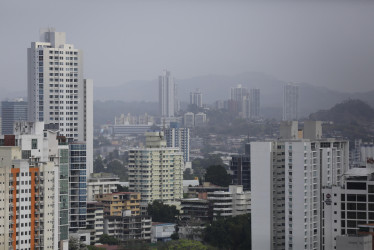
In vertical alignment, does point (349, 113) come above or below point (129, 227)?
above

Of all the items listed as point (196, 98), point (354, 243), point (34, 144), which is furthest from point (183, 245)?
point (196, 98)

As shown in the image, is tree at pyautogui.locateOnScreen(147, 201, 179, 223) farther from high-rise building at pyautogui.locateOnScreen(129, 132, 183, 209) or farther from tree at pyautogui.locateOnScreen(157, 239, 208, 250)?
tree at pyautogui.locateOnScreen(157, 239, 208, 250)

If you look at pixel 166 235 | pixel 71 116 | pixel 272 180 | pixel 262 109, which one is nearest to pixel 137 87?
pixel 262 109

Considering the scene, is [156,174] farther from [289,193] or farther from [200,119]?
[200,119]

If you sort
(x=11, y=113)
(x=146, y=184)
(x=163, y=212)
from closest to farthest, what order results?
(x=163, y=212) < (x=146, y=184) < (x=11, y=113)

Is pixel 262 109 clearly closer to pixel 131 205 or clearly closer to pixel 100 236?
pixel 131 205

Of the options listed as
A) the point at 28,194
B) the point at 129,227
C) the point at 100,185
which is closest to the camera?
the point at 28,194
